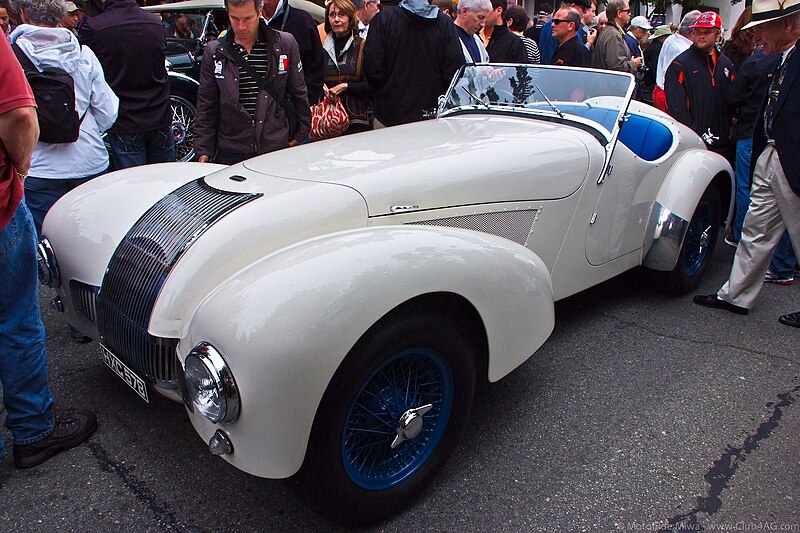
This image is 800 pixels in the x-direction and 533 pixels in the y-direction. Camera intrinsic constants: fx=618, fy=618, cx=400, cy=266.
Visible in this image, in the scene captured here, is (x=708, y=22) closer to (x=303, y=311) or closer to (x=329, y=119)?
(x=329, y=119)

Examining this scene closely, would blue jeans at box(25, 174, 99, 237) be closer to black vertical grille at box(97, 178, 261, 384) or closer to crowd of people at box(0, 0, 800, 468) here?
crowd of people at box(0, 0, 800, 468)

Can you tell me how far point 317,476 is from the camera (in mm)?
1891

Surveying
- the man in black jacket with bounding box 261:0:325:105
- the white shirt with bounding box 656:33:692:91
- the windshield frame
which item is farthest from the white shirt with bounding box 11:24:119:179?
the white shirt with bounding box 656:33:692:91

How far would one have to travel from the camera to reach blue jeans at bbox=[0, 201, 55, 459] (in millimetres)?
2184

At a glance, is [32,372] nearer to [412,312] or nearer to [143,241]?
[143,241]

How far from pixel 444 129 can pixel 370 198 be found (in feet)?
3.38

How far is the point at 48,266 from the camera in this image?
8.42 feet

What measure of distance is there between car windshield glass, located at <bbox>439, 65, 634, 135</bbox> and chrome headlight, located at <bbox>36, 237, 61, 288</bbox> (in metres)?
2.23

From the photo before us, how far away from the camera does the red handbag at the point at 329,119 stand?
473 centimetres

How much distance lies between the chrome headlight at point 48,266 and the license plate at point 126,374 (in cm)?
43

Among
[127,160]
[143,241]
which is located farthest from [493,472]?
[127,160]

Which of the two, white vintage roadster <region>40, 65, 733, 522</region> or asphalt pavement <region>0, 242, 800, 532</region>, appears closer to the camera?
white vintage roadster <region>40, 65, 733, 522</region>

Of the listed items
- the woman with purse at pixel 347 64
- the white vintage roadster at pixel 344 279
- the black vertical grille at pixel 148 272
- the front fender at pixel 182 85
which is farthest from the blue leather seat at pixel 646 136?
the front fender at pixel 182 85

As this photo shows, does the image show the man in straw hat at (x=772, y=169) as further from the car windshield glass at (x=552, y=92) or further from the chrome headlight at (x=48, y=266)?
the chrome headlight at (x=48, y=266)
